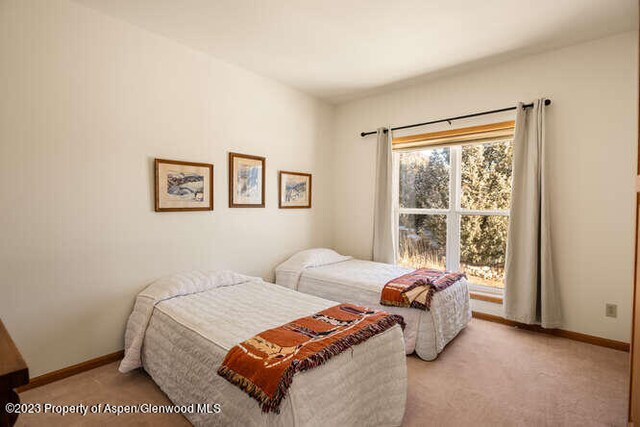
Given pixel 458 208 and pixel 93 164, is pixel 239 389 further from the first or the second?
pixel 458 208

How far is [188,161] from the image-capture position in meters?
2.89

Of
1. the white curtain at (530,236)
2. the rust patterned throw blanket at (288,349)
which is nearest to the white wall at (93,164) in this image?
the rust patterned throw blanket at (288,349)

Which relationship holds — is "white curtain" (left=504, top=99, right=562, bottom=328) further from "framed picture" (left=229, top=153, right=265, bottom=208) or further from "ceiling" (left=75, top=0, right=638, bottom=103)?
"framed picture" (left=229, top=153, right=265, bottom=208)

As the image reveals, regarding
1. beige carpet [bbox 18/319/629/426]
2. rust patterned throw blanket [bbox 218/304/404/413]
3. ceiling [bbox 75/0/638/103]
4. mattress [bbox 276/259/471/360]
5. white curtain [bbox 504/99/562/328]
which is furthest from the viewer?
white curtain [bbox 504/99/562/328]

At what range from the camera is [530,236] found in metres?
2.94

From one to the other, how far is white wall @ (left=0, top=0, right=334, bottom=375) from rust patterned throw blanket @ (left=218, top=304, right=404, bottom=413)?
1466 millimetres

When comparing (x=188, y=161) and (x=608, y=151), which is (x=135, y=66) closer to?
(x=188, y=161)

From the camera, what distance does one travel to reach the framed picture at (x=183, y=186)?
2.70m

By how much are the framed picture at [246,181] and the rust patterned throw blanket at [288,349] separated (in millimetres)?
1721

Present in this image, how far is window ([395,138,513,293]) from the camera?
339cm

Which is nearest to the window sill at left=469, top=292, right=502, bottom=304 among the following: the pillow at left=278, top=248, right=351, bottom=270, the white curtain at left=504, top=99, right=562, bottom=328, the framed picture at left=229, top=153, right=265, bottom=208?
the white curtain at left=504, top=99, right=562, bottom=328

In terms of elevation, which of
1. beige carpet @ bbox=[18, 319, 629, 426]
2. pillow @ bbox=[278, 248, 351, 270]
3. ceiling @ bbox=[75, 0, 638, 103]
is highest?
ceiling @ bbox=[75, 0, 638, 103]

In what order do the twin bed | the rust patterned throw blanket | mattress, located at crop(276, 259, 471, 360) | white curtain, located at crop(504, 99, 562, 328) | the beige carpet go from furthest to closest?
white curtain, located at crop(504, 99, 562, 328)
mattress, located at crop(276, 259, 471, 360)
the beige carpet
the twin bed
the rust patterned throw blanket

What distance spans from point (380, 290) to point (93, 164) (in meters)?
2.45
